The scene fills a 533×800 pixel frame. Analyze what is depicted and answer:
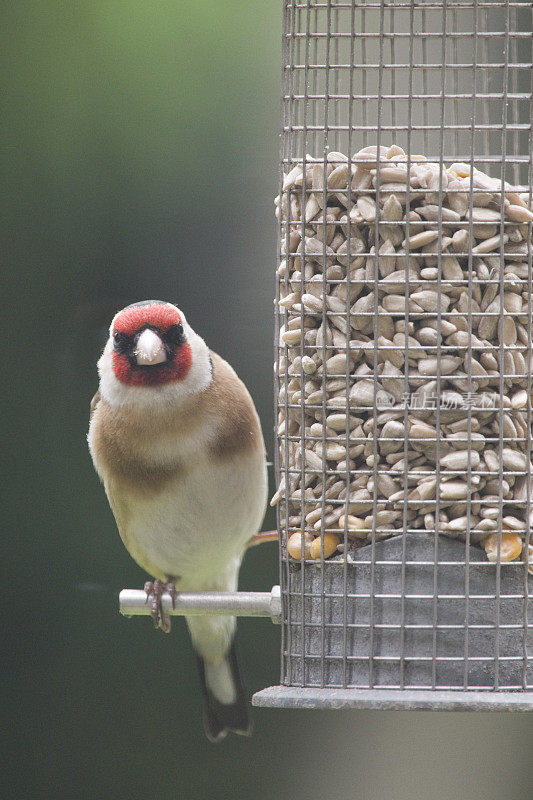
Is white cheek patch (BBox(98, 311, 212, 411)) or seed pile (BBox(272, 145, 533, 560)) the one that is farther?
white cheek patch (BBox(98, 311, 212, 411))

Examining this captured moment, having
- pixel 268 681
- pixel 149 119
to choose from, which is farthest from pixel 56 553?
pixel 149 119

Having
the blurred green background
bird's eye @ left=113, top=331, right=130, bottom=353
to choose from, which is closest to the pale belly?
bird's eye @ left=113, top=331, right=130, bottom=353

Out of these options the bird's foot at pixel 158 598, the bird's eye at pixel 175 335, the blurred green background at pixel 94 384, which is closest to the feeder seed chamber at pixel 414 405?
the bird's foot at pixel 158 598

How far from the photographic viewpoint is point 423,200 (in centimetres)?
213

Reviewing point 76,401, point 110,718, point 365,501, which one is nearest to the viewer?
point 365,501

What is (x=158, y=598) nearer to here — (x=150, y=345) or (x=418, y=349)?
(x=150, y=345)

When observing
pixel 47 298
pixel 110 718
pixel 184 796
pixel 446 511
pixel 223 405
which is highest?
pixel 47 298

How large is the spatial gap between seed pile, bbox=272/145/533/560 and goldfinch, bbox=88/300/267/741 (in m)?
0.67

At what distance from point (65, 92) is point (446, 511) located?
11.2ft

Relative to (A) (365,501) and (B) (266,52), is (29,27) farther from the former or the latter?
(A) (365,501)

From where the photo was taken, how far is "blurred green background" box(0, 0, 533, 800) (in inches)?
182

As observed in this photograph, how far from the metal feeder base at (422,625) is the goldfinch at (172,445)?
69cm

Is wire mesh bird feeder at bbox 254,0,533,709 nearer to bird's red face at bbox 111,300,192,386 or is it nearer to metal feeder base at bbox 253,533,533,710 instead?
metal feeder base at bbox 253,533,533,710

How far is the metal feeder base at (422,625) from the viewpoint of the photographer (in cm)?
204
